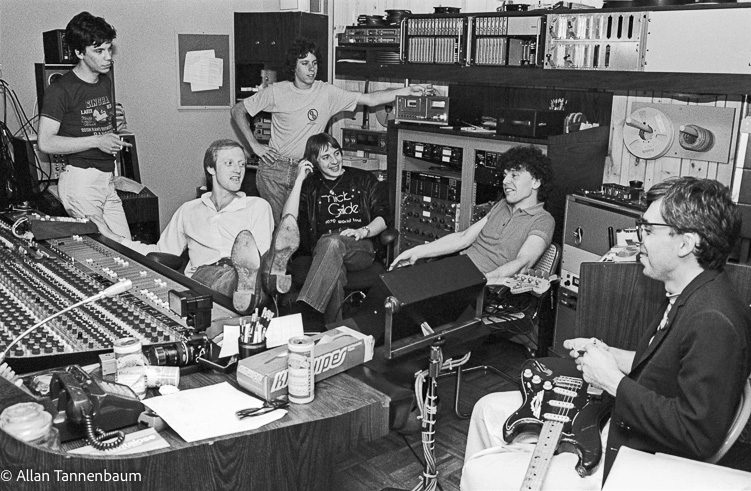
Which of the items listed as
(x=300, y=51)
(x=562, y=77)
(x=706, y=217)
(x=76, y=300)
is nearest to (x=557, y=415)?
(x=706, y=217)

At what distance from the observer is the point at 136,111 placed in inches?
238

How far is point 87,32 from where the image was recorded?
388cm

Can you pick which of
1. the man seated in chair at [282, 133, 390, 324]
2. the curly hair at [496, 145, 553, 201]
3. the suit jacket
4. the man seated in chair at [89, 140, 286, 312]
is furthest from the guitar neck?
the man seated in chair at [282, 133, 390, 324]

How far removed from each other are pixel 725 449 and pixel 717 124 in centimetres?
257

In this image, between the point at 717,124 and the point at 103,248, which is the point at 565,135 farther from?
the point at 103,248

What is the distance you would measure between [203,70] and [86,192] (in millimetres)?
2446

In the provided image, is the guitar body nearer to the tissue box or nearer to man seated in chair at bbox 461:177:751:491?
man seated in chair at bbox 461:177:751:491

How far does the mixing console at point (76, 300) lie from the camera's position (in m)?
2.09

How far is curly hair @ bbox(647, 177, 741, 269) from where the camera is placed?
1.93 meters

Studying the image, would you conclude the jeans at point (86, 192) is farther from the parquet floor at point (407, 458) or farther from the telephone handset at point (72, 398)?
the telephone handset at point (72, 398)

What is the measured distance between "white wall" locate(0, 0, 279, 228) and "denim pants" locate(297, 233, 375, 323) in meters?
2.73

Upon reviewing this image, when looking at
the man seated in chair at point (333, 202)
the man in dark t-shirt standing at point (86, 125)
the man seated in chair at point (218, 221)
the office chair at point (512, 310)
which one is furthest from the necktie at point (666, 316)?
the man in dark t-shirt standing at point (86, 125)

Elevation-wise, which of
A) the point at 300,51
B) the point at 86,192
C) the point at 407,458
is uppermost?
the point at 300,51

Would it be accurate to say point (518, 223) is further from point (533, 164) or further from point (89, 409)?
point (89, 409)
